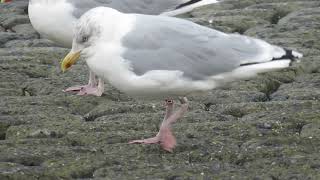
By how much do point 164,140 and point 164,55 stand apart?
43 centimetres

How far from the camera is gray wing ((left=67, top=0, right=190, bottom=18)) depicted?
6.02 meters

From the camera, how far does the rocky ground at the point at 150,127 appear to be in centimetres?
394

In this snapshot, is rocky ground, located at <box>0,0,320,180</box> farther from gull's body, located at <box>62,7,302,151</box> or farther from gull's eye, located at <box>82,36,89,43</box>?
gull's eye, located at <box>82,36,89,43</box>

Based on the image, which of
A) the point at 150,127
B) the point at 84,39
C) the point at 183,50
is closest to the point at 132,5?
the point at 150,127

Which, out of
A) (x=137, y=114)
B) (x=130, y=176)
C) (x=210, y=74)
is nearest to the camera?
(x=130, y=176)

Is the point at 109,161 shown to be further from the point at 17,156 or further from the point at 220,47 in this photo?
the point at 220,47

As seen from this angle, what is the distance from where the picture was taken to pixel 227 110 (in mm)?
5121

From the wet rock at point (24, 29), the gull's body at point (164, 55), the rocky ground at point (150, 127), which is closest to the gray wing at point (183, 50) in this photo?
the gull's body at point (164, 55)

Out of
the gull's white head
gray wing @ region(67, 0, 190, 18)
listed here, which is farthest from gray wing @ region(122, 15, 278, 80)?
gray wing @ region(67, 0, 190, 18)

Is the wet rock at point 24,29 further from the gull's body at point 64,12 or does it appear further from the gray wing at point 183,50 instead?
the gray wing at point 183,50

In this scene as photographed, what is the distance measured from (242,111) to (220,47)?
73 cm

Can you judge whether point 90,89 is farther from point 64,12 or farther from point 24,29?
point 24,29

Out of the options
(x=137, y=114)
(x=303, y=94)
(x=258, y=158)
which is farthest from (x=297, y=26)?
(x=258, y=158)

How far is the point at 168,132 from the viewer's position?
4.43 meters
